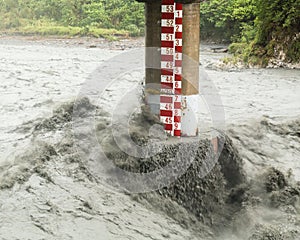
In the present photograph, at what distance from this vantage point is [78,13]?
31.6 metres

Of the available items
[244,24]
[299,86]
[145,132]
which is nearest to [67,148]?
[145,132]

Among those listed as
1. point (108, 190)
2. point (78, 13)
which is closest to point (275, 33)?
point (108, 190)

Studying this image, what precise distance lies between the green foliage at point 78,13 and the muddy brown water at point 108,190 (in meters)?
19.9

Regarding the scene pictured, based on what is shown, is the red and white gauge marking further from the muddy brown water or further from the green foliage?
the green foliage

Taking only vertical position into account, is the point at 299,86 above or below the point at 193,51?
below

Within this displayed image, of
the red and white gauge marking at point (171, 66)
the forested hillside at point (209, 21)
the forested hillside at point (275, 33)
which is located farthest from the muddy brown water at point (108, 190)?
the forested hillside at point (209, 21)

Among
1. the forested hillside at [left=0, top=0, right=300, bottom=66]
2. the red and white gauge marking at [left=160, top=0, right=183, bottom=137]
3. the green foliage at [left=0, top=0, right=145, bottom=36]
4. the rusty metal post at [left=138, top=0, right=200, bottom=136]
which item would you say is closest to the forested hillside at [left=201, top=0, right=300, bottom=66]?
the forested hillside at [left=0, top=0, right=300, bottom=66]

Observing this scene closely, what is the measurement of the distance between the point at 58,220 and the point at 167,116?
239cm

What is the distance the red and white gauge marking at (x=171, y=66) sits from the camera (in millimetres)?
5996

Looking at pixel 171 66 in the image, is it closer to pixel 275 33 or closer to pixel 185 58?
pixel 185 58

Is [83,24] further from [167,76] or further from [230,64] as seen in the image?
[167,76]

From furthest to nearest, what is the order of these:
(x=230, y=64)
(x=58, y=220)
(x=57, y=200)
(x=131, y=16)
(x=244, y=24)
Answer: (x=131, y=16), (x=244, y=24), (x=230, y=64), (x=57, y=200), (x=58, y=220)

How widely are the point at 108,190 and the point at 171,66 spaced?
6.18ft

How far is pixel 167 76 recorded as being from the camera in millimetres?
6250
